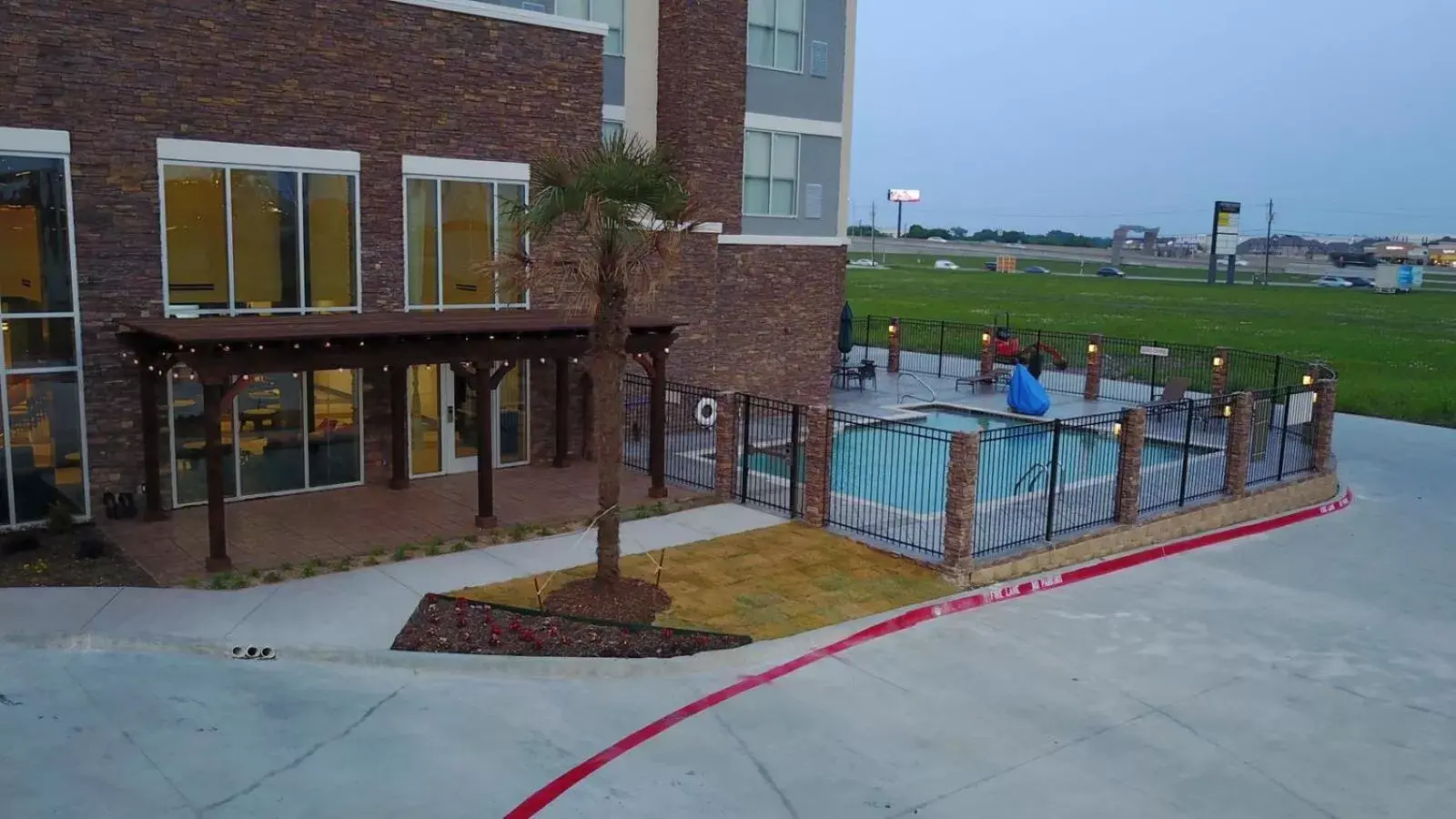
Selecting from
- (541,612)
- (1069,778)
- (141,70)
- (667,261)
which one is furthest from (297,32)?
(1069,778)

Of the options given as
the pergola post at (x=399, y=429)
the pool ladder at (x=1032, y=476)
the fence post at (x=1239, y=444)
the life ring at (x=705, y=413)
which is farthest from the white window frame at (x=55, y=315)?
the fence post at (x=1239, y=444)

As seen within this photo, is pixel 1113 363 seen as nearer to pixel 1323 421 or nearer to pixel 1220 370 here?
pixel 1220 370

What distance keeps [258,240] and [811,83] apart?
15581 mm

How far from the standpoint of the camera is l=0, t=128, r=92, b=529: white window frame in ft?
49.9

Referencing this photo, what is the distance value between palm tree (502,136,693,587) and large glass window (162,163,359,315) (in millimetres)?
6209

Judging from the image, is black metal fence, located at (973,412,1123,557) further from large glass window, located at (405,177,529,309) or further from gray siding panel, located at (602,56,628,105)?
gray siding panel, located at (602,56,628,105)

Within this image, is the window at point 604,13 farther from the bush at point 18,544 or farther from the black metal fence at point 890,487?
the bush at point 18,544

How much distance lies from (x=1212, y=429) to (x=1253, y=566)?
34.3 feet

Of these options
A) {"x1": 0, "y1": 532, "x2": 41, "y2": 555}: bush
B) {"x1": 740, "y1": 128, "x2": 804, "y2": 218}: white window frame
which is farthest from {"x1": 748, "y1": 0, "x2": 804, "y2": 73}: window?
{"x1": 0, "y1": 532, "x2": 41, "y2": 555}: bush

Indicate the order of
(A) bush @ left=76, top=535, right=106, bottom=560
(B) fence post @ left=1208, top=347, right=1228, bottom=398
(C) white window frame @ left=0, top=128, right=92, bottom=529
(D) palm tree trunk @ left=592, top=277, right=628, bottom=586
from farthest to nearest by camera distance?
(B) fence post @ left=1208, top=347, right=1228, bottom=398, (C) white window frame @ left=0, top=128, right=92, bottom=529, (A) bush @ left=76, top=535, right=106, bottom=560, (D) palm tree trunk @ left=592, top=277, right=628, bottom=586

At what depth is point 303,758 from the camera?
959 centimetres

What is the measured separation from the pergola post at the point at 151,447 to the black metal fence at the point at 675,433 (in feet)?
23.8

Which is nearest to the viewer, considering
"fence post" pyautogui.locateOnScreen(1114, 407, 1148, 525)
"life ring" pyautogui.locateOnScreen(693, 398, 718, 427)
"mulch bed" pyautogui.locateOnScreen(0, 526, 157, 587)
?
"mulch bed" pyautogui.locateOnScreen(0, 526, 157, 587)

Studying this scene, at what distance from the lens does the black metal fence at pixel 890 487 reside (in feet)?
55.2
